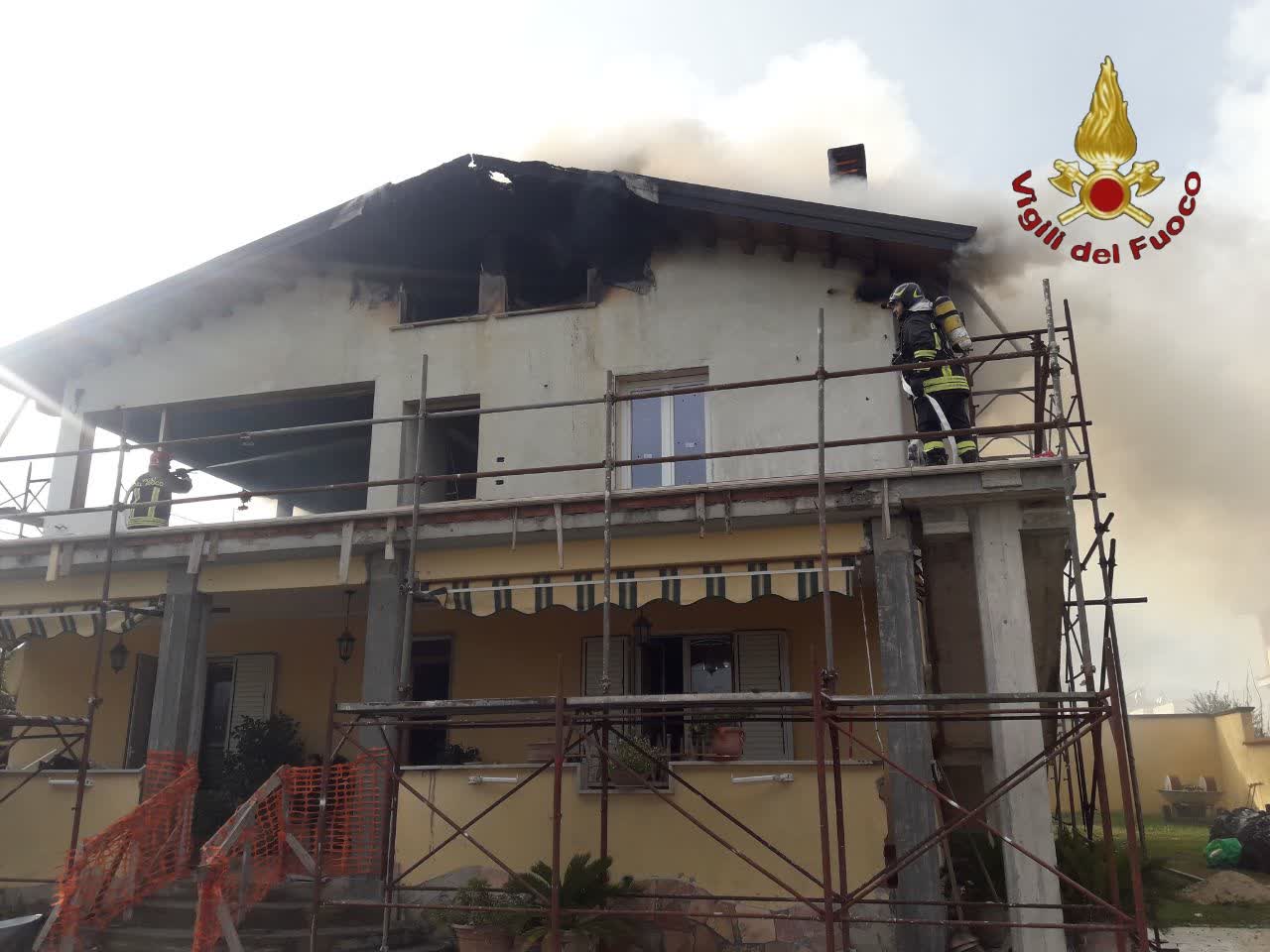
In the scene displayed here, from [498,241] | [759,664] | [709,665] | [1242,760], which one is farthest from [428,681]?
[1242,760]

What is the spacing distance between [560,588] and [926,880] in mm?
4641

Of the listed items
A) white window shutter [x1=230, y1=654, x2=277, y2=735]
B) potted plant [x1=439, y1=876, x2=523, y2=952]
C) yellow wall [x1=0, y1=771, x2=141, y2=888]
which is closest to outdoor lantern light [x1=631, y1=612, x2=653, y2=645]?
potted plant [x1=439, y1=876, x2=523, y2=952]

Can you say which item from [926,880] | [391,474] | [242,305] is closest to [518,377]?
[391,474]

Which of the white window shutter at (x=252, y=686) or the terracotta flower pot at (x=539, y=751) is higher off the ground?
the white window shutter at (x=252, y=686)

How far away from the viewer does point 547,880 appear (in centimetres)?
994

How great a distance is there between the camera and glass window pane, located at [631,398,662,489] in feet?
42.9

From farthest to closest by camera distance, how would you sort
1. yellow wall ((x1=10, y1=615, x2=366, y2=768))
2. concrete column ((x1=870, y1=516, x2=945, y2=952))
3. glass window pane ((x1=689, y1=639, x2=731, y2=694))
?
yellow wall ((x1=10, y1=615, x2=366, y2=768)) < glass window pane ((x1=689, y1=639, x2=731, y2=694)) < concrete column ((x1=870, y1=516, x2=945, y2=952))

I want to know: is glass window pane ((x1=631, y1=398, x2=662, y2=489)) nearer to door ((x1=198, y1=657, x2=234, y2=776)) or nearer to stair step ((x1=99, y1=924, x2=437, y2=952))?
stair step ((x1=99, y1=924, x2=437, y2=952))

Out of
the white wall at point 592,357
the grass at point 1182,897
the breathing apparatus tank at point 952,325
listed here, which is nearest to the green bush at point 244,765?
the white wall at point 592,357

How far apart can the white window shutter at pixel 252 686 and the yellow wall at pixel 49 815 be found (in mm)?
3055

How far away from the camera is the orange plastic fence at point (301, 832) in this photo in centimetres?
1031

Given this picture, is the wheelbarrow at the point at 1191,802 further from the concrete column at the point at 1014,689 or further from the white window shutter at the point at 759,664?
the concrete column at the point at 1014,689

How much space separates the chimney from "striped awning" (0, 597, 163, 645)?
10.9 meters

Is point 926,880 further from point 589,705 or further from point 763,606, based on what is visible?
point 763,606
